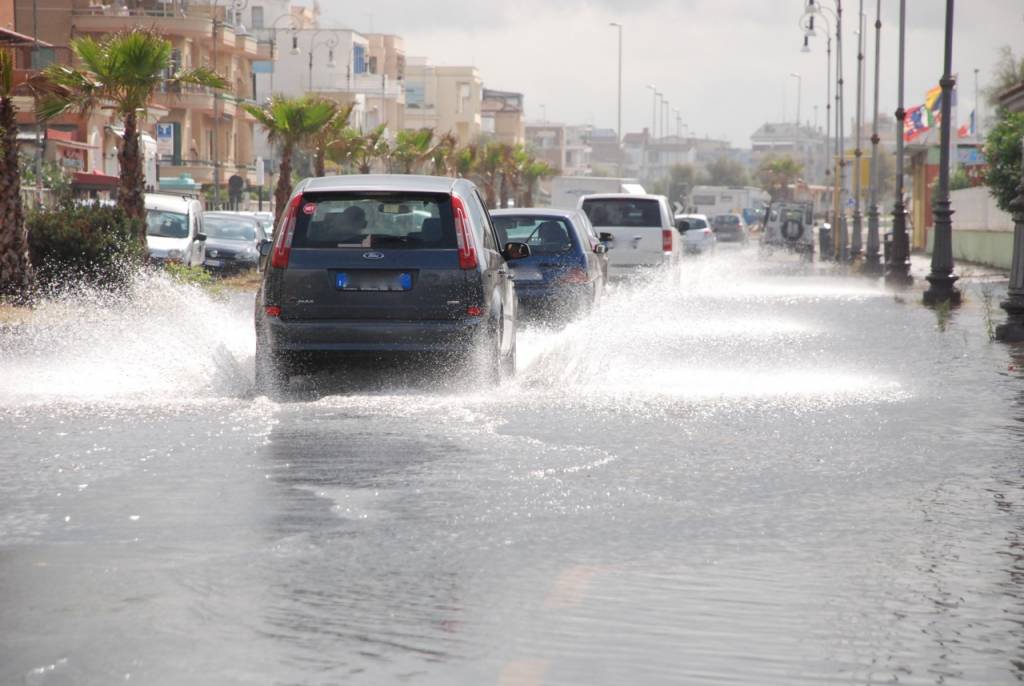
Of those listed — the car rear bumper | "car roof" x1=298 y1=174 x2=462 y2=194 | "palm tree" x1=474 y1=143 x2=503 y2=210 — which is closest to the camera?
the car rear bumper

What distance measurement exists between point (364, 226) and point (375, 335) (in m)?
0.85

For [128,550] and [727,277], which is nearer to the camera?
[128,550]

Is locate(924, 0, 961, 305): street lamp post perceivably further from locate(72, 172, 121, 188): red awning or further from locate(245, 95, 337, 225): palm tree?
locate(72, 172, 121, 188): red awning

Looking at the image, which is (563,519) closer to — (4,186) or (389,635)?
(389,635)

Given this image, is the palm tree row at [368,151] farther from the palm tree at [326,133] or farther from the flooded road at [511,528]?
the flooded road at [511,528]

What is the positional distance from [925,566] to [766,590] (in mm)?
830

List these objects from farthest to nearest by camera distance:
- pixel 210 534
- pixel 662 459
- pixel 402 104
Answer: pixel 402 104 < pixel 662 459 < pixel 210 534

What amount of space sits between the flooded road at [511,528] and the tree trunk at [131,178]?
14799 mm

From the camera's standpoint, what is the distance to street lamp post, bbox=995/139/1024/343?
797 inches

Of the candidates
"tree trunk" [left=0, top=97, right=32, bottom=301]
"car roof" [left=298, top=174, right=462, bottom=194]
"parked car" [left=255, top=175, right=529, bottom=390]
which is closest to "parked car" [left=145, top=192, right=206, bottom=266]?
"tree trunk" [left=0, top=97, right=32, bottom=301]

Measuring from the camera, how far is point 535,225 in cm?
2167

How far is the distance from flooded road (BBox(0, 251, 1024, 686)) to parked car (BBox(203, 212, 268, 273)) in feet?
75.7

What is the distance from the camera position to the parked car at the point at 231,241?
3847 centimetres

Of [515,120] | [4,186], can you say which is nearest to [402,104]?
[515,120]
